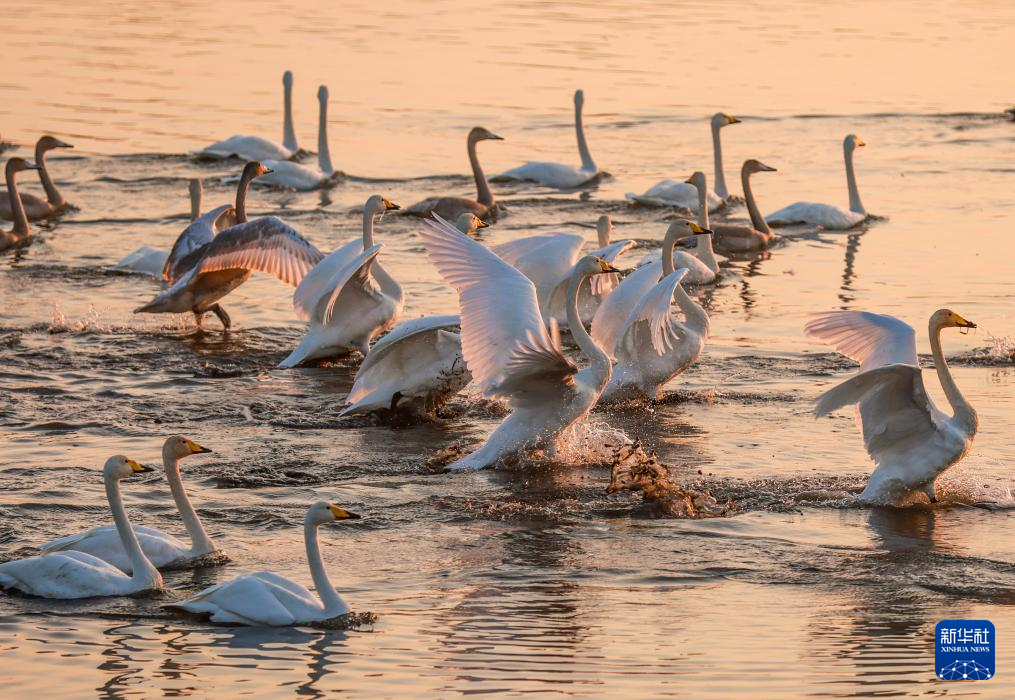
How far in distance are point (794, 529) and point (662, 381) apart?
2881mm

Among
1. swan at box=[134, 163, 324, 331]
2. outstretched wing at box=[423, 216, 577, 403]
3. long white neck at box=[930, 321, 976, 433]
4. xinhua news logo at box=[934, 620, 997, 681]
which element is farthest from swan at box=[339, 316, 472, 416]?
xinhua news logo at box=[934, 620, 997, 681]

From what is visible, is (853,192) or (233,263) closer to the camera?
(233,263)

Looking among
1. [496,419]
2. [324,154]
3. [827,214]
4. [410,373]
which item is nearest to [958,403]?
[496,419]

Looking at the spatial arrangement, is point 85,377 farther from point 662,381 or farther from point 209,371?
point 662,381

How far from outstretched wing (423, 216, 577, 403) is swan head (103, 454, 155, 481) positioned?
7.65 ft

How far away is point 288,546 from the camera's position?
8602mm

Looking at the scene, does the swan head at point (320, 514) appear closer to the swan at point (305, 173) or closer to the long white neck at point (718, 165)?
the swan at point (305, 173)

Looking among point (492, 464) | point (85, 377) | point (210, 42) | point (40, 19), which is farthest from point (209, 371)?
point (40, 19)

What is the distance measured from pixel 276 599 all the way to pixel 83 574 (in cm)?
94

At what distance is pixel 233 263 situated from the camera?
13.4 meters

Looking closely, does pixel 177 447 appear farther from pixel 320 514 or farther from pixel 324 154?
pixel 324 154

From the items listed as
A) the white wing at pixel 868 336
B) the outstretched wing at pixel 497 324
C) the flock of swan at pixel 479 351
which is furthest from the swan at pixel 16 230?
the white wing at pixel 868 336

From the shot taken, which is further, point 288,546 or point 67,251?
→ point 67,251

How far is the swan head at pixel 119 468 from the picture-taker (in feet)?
25.8
